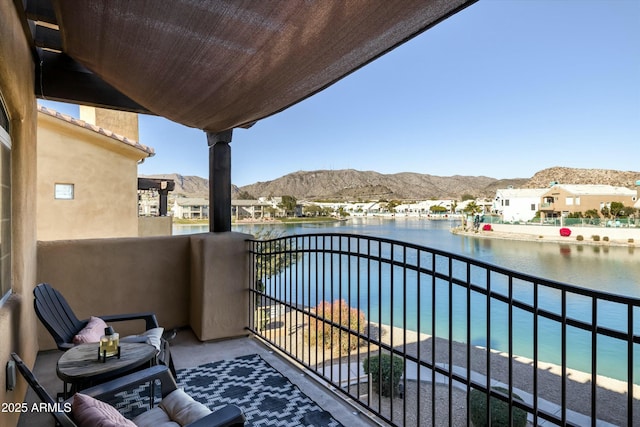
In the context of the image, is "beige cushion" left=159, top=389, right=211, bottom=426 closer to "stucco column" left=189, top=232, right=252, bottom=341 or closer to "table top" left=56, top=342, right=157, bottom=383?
"table top" left=56, top=342, right=157, bottom=383

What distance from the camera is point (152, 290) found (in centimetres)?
445

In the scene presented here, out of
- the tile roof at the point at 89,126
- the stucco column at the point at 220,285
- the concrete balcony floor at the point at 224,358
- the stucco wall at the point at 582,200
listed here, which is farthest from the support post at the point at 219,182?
the stucco wall at the point at 582,200

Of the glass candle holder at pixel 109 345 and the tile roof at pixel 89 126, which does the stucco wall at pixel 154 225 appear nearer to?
the tile roof at pixel 89 126

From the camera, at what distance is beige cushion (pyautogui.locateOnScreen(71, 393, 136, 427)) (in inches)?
57.7

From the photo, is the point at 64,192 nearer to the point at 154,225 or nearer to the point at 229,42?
the point at 154,225

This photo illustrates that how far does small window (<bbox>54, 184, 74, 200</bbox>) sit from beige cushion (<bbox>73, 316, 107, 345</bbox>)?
19.9 ft

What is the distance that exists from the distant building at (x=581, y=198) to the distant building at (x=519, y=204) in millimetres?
440

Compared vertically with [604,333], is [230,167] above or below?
above

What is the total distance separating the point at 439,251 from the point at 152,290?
12.6 ft

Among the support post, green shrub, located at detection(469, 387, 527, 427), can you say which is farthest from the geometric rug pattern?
green shrub, located at detection(469, 387, 527, 427)

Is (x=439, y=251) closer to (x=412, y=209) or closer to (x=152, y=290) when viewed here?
(x=152, y=290)

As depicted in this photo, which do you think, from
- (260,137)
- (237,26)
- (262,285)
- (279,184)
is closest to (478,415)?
(262,285)

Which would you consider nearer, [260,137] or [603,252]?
[603,252]

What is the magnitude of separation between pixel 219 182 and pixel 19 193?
2.02 meters
